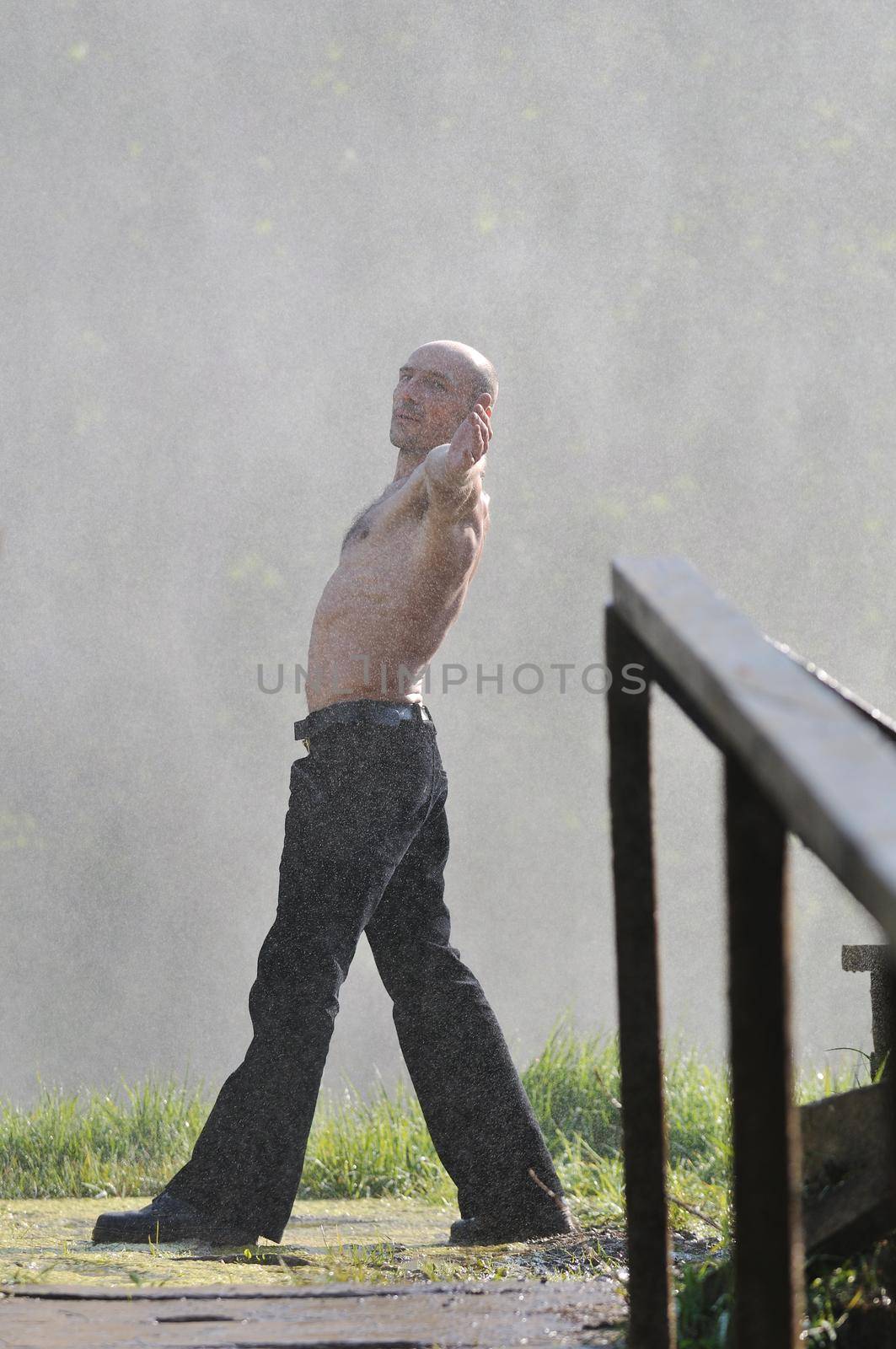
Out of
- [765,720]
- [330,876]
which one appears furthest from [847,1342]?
[330,876]

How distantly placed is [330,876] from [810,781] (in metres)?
1.93

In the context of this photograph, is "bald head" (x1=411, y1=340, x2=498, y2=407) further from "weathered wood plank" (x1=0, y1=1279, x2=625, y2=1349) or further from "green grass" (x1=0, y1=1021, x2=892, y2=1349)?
"weathered wood plank" (x1=0, y1=1279, x2=625, y2=1349)

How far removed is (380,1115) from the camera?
3.71m

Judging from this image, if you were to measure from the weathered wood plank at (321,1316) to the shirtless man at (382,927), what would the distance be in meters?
0.71

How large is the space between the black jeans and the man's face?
64 centimetres

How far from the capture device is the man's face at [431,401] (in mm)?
2953

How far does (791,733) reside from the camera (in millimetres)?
781

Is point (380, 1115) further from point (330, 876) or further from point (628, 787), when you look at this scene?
point (628, 787)

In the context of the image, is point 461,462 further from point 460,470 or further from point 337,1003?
point 337,1003

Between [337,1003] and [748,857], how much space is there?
184 cm

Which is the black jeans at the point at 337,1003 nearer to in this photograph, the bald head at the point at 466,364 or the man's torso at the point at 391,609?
the man's torso at the point at 391,609

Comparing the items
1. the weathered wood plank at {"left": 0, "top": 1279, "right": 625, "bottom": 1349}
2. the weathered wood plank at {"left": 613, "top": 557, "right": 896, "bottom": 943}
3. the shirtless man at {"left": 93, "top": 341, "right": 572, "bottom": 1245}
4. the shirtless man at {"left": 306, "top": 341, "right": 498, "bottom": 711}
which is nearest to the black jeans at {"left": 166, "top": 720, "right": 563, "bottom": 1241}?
the shirtless man at {"left": 93, "top": 341, "right": 572, "bottom": 1245}

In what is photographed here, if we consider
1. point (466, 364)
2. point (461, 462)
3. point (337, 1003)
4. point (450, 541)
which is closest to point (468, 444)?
point (461, 462)

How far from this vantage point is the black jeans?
2453mm
